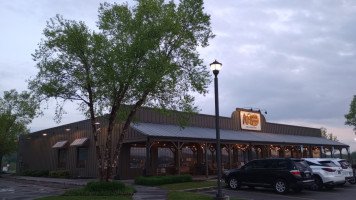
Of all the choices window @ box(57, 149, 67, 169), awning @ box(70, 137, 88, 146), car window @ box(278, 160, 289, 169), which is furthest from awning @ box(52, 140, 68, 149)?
car window @ box(278, 160, 289, 169)

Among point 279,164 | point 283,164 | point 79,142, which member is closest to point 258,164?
point 279,164

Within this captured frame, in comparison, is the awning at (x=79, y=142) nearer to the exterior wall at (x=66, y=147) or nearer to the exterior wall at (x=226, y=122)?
the exterior wall at (x=66, y=147)

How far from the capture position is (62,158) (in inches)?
1374

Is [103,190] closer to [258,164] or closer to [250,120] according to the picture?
[258,164]

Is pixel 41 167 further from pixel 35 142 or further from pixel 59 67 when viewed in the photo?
pixel 59 67

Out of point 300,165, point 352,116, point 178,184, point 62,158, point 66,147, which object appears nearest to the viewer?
point 300,165

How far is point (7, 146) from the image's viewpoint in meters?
42.9

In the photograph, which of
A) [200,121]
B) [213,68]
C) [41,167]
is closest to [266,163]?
[213,68]

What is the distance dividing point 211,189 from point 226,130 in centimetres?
1561

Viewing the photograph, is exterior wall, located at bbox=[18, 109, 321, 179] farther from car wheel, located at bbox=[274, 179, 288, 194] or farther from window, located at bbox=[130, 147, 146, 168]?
car wheel, located at bbox=[274, 179, 288, 194]

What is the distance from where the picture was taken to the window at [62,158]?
1348 inches

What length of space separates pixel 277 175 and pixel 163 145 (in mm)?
13766

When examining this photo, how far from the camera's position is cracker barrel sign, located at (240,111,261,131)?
36.3 m

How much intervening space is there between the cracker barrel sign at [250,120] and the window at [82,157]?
17443 mm
